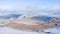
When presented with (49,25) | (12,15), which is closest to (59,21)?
(49,25)

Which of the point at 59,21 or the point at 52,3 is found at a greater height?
the point at 52,3

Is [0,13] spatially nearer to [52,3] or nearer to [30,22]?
[30,22]

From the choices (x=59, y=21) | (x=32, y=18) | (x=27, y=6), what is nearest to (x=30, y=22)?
(x=32, y=18)

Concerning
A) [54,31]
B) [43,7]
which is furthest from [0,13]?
[54,31]

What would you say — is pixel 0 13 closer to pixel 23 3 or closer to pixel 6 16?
pixel 6 16

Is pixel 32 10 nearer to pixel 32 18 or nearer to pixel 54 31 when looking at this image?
pixel 32 18

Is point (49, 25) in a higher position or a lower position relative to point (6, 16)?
lower

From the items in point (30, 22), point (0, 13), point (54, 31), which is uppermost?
point (0, 13)
